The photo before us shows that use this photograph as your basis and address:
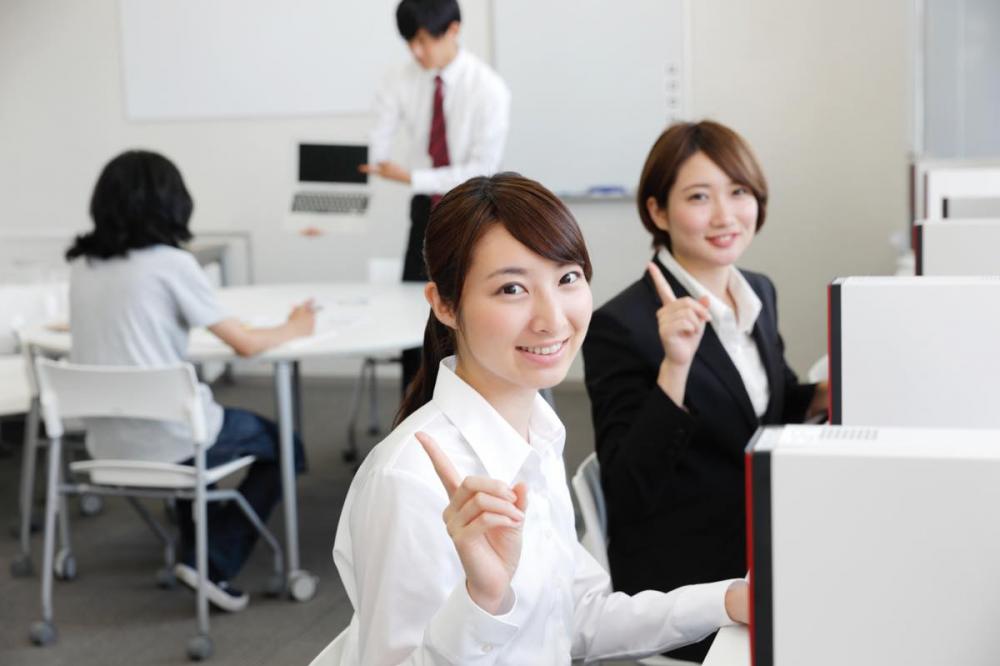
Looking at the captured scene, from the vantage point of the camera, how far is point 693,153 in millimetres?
2258

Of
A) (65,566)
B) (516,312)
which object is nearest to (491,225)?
(516,312)

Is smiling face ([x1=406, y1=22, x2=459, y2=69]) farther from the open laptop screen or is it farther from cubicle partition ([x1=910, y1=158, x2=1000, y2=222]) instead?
cubicle partition ([x1=910, y1=158, x2=1000, y2=222])

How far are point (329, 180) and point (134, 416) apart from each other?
66.5 inches

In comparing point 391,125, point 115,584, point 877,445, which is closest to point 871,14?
point 391,125

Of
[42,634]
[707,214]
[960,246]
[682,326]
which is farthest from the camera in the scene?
[42,634]

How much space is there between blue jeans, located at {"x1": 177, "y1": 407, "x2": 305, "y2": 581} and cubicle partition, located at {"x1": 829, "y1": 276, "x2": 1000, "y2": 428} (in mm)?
2167

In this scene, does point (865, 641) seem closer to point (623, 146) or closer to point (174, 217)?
point (174, 217)

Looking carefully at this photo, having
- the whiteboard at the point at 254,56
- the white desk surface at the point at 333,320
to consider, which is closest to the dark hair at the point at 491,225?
the white desk surface at the point at 333,320

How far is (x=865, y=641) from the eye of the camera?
2.68 feet

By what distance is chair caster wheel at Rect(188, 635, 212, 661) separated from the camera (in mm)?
3018

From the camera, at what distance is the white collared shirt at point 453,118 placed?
4.64 meters

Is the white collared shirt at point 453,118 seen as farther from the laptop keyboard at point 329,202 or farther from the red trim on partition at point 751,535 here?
the red trim on partition at point 751,535

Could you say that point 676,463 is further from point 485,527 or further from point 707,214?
point 485,527

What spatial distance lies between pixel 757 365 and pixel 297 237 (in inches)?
167
